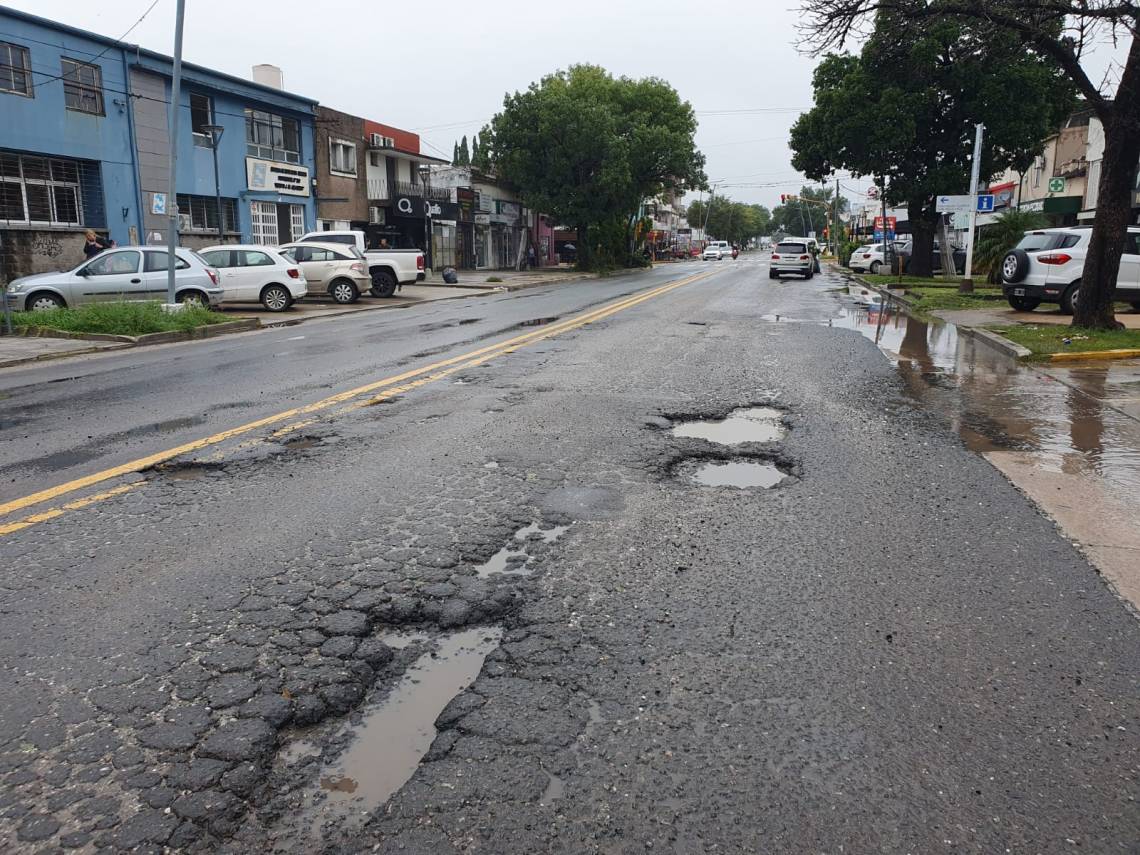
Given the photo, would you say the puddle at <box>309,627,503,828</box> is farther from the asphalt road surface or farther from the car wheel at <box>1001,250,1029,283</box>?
the car wheel at <box>1001,250,1029,283</box>

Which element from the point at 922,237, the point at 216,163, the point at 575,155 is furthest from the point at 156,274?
the point at 575,155

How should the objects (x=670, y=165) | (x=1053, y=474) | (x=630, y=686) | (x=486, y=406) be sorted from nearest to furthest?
1. (x=630, y=686)
2. (x=1053, y=474)
3. (x=486, y=406)
4. (x=670, y=165)

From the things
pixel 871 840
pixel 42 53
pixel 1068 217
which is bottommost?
pixel 871 840

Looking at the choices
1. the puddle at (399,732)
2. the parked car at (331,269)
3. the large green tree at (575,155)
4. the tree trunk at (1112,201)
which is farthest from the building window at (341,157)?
the puddle at (399,732)

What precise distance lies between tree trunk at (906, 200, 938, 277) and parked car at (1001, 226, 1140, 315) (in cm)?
1738

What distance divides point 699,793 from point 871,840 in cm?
47

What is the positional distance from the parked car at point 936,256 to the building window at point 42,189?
98.3 ft

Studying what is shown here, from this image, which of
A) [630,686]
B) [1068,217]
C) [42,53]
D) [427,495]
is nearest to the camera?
[630,686]

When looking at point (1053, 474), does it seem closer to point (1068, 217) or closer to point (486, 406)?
point (486, 406)

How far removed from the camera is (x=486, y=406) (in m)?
8.05

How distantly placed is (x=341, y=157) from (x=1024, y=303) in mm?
28779

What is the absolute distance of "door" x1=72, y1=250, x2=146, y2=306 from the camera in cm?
1736

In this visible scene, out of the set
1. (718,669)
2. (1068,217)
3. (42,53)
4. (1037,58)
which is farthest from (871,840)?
(1068,217)

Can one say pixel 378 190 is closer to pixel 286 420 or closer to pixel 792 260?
pixel 792 260
